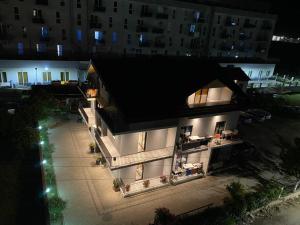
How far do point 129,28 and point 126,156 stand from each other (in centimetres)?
3541

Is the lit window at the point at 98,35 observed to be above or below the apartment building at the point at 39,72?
above

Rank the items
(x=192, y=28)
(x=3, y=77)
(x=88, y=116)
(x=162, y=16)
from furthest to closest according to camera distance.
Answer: (x=192, y=28) < (x=162, y=16) < (x=3, y=77) < (x=88, y=116)

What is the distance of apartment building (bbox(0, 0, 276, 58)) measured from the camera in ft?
142

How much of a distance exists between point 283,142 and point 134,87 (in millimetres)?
25230

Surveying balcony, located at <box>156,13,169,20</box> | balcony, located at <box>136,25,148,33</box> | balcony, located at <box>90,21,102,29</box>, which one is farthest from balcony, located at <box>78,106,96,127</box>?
balcony, located at <box>156,13,169,20</box>

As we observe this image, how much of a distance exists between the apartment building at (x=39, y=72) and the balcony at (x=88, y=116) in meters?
17.2

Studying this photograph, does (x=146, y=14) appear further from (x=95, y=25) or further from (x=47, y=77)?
(x=47, y=77)

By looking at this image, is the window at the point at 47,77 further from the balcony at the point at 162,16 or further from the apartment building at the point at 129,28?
the balcony at the point at 162,16

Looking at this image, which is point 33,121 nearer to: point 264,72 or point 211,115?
point 211,115

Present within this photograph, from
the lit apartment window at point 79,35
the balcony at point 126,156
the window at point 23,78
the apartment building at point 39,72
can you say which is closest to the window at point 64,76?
the apartment building at point 39,72

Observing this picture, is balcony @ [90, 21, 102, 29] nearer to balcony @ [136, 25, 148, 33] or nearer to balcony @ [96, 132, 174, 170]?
balcony @ [136, 25, 148, 33]

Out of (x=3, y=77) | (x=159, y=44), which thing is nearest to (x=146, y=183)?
(x=3, y=77)

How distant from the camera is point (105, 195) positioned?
22.3 metres

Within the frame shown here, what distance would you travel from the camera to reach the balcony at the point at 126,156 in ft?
68.3
